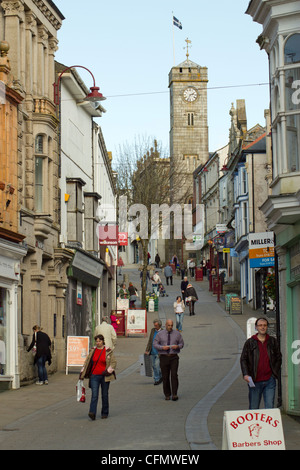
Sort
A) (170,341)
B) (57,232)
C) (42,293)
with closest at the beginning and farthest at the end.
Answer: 1. (170,341)
2. (42,293)
3. (57,232)

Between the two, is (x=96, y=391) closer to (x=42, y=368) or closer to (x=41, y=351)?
(x=41, y=351)

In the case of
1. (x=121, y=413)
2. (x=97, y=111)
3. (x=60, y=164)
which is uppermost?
(x=97, y=111)

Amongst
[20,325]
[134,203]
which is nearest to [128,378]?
[20,325]

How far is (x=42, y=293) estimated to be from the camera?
27.0 metres

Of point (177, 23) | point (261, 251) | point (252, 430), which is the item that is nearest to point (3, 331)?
point (261, 251)

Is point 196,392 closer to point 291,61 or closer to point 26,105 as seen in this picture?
point 291,61

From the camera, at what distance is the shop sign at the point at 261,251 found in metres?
25.8

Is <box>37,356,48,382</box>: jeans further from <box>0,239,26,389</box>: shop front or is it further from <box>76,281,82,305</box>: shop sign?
<box>76,281,82,305</box>: shop sign

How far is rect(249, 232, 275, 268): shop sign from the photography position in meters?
25.8

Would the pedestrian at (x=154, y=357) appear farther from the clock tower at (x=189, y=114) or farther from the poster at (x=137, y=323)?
the clock tower at (x=189, y=114)

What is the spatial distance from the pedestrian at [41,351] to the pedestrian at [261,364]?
35.6 ft

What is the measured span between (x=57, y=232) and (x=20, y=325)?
5.34 metres

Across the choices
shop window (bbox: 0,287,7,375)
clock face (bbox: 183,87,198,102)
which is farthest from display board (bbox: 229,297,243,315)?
clock face (bbox: 183,87,198,102)

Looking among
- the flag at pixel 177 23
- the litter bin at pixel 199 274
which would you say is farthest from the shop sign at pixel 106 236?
the flag at pixel 177 23
